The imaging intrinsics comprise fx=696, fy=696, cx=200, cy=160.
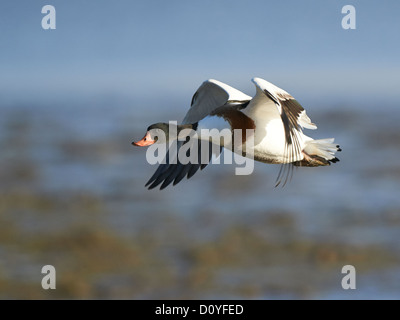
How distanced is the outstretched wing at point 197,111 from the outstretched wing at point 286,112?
356mm

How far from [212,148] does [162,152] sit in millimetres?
407

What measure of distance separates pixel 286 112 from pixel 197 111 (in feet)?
3.62

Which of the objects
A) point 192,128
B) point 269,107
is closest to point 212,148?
point 192,128

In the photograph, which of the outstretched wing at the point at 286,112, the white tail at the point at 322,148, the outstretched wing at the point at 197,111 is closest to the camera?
the outstretched wing at the point at 286,112

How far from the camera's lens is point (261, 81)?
3.78 m

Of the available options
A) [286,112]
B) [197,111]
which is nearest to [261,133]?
[286,112]

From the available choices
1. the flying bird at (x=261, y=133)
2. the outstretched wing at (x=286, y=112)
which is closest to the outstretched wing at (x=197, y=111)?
the flying bird at (x=261, y=133)

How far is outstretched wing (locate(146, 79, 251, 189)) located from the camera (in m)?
4.16

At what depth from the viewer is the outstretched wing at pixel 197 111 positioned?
4164 mm

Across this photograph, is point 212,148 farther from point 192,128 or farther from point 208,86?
point 208,86

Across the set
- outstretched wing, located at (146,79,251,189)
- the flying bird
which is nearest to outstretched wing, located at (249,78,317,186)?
the flying bird
